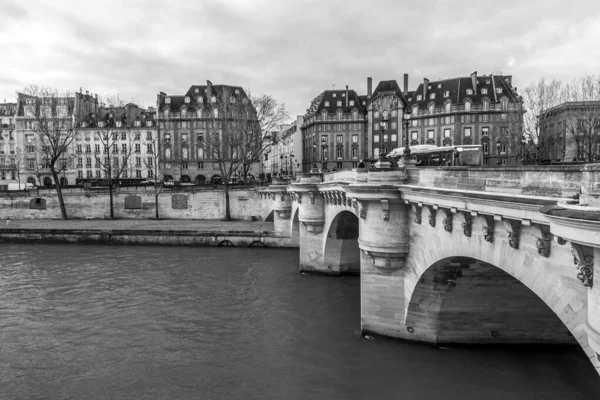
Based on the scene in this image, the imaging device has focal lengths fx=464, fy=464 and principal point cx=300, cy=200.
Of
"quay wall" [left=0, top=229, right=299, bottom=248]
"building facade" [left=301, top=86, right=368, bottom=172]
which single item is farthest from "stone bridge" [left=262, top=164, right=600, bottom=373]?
"building facade" [left=301, top=86, right=368, bottom=172]

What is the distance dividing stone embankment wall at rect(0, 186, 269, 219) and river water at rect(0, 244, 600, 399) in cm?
2308

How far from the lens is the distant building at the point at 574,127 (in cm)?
3131

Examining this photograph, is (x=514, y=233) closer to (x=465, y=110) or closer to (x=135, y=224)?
(x=135, y=224)

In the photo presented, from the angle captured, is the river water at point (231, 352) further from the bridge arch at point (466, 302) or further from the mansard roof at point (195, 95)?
the mansard roof at point (195, 95)

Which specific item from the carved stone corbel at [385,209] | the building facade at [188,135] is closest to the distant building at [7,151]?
the building facade at [188,135]

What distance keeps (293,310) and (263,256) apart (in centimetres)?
1278

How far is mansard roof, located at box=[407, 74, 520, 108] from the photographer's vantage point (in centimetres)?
6531

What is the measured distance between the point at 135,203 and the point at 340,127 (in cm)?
3638

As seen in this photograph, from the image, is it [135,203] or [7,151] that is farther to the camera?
[7,151]

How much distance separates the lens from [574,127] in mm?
36469

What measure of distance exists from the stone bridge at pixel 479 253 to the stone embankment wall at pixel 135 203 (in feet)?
87.6

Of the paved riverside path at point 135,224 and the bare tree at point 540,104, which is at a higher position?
the bare tree at point 540,104

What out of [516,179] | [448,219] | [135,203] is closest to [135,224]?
[135,203]

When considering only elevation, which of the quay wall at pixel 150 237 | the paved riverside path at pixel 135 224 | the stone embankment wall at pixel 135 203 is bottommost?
the quay wall at pixel 150 237
